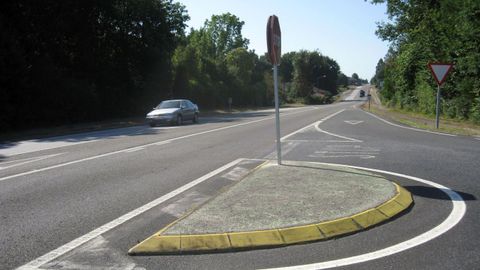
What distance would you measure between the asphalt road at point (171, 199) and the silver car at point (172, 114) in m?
11.4

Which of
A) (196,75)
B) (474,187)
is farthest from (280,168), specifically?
(196,75)

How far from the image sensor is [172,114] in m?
26.7

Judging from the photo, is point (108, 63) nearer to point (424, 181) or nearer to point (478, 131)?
point (478, 131)

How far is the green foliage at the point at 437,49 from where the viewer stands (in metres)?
23.2

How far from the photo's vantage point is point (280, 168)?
9.17m

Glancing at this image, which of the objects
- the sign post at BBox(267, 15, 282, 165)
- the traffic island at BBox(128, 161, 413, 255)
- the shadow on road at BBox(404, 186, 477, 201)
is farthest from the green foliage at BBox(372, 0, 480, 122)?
the traffic island at BBox(128, 161, 413, 255)

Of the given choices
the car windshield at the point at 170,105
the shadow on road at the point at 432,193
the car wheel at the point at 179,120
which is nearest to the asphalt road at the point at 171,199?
the shadow on road at the point at 432,193

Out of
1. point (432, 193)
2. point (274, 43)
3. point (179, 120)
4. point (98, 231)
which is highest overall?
point (274, 43)

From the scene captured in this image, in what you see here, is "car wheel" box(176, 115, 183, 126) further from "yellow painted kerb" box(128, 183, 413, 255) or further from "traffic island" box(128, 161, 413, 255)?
"yellow painted kerb" box(128, 183, 413, 255)

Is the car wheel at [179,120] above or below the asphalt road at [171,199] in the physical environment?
below

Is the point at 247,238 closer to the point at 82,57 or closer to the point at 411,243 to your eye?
the point at 411,243

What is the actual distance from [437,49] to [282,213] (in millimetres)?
27208

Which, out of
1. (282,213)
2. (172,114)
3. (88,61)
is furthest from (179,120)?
(282,213)

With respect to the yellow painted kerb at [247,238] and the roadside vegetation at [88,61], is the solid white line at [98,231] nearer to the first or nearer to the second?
the yellow painted kerb at [247,238]
